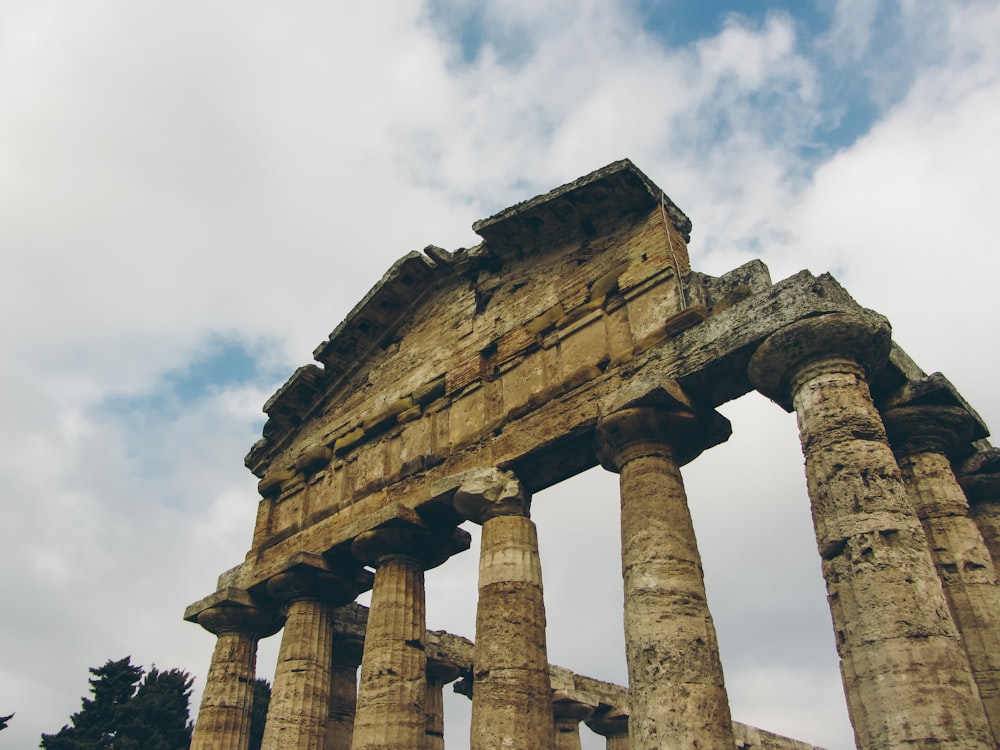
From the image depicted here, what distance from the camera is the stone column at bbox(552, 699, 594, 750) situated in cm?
1616

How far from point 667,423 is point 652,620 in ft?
7.38

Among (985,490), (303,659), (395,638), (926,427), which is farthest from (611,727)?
(926,427)

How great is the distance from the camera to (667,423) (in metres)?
8.82

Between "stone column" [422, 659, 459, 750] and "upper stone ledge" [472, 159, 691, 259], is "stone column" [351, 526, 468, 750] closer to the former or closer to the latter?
"stone column" [422, 659, 459, 750]

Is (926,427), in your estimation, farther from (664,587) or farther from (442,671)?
(442,671)

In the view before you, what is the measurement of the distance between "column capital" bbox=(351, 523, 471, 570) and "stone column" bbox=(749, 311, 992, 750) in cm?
515

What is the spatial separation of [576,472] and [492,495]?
1135 mm

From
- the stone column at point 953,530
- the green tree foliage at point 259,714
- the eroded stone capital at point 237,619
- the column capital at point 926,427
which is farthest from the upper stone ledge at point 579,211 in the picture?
the green tree foliage at point 259,714

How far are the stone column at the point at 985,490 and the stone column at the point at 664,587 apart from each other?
3.44 m

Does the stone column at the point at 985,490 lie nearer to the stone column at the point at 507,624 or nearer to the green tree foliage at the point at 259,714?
the stone column at the point at 507,624

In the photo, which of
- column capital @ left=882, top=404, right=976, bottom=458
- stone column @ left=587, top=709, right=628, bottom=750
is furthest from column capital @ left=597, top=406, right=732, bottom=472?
stone column @ left=587, top=709, right=628, bottom=750

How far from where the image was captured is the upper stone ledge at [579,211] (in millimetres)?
10562

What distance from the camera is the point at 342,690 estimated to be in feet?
47.3

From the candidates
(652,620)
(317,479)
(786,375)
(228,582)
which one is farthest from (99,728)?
(786,375)
